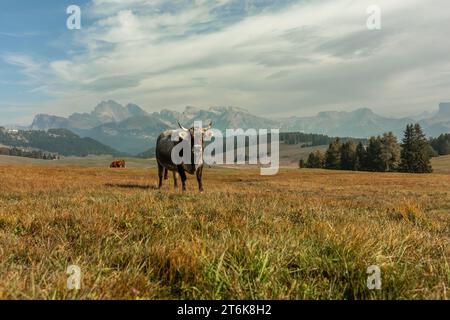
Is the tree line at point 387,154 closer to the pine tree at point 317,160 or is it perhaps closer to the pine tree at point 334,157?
the pine tree at point 334,157

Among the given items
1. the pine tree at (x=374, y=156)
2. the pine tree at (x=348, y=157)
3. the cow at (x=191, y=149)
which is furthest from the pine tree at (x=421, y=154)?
the cow at (x=191, y=149)

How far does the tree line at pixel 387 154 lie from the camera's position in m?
107

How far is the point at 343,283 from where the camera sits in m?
4.20

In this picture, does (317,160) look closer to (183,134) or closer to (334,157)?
(334,157)

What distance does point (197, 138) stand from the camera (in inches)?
904

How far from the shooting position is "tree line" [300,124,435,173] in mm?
106875

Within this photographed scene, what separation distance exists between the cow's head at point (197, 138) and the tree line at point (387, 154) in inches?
3839

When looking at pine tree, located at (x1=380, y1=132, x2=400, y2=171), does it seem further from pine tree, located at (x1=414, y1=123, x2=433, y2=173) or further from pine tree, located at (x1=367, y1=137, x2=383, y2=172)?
pine tree, located at (x1=414, y1=123, x2=433, y2=173)

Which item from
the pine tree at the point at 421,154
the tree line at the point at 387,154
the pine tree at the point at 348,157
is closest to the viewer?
the pine tree at the point at 421,154

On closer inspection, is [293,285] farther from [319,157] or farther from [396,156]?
[319,157]

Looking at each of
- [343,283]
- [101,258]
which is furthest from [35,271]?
[343,283]

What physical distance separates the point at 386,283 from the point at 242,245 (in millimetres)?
1638

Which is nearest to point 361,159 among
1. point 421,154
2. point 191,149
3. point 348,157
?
point 348,157

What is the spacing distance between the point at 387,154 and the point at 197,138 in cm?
10162
